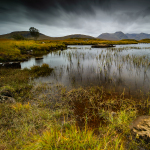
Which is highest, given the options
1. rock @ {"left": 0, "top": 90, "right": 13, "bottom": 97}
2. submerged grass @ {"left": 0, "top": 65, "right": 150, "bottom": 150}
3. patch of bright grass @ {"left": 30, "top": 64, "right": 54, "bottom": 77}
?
patch of bright grass @ {"left": 30, "top": 64, "right": 54, "bottom": 77}

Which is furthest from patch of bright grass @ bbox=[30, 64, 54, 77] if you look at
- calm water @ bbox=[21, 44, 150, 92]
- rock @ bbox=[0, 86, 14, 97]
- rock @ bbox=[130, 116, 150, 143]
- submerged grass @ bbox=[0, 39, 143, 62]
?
rock @ bbox=[130, 116, 150, 143]

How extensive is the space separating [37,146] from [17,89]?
651 cm

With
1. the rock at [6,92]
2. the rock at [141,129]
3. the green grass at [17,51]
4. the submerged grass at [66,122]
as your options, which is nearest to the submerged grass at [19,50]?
the green grass at [17,51]

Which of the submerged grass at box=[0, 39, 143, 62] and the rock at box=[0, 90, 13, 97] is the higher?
the submerged grass at box=[0, 39, 143, 62]

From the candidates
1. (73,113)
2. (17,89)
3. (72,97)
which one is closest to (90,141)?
(73,113)

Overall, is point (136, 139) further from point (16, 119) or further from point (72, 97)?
point (16, 119)

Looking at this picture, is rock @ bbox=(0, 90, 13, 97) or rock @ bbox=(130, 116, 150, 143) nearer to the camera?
rock @ bbox=(130, 116, 150, 143)

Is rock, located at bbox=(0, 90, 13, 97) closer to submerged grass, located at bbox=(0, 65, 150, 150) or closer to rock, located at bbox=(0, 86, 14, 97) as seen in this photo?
rock, located at bbox=(0, 86, 14, 97)

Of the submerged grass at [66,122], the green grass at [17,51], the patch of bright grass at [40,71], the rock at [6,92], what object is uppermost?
the green grass at [17,51]

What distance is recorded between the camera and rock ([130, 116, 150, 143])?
326cm

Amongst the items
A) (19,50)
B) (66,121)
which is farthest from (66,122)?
(19,50)

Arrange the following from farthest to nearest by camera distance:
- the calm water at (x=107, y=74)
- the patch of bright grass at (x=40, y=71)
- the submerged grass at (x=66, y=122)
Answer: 1. the patch of bright grass at (x=40, y=71)
2. the calm water at (x=107, y=74)
3. the submerged grass at (x=66, y=122)

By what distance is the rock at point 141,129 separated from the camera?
3.26 meters

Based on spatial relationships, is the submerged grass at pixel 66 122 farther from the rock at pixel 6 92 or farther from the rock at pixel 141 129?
the rock at pixel 6 92
